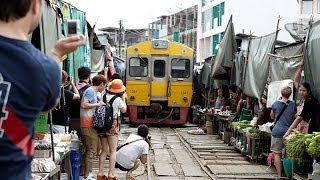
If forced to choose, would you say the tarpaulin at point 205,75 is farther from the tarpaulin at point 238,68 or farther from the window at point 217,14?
the window at point 217,14

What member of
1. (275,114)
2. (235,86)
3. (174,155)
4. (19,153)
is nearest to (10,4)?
(19,153)

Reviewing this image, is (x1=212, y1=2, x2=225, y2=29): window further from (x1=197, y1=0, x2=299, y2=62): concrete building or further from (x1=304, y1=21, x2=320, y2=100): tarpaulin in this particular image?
(x1=304, y1=21, x2=320, y2=100): tarpaulin

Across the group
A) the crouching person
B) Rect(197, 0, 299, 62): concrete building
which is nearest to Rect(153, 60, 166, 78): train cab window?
the crouching person

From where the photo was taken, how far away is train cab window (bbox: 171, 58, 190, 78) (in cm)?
1983

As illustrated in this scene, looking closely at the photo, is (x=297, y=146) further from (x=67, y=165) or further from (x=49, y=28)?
(x=49, y=28)

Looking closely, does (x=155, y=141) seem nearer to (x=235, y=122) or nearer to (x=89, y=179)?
(x=235, y=122)

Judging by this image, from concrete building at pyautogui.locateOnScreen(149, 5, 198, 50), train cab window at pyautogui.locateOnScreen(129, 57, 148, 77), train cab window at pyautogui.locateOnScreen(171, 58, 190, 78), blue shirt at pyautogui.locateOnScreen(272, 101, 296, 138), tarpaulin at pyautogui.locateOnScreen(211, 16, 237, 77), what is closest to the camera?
blue shirt at pyautogui.locateOnScreen(272, 101, 296, 138)

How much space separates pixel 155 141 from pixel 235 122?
280cm

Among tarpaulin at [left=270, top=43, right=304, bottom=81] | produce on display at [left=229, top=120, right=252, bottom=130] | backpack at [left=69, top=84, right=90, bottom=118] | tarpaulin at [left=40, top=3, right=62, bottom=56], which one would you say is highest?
tarpaulin at [left=40, top=3, right=62, bottom=56]

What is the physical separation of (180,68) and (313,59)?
12096 millimetres

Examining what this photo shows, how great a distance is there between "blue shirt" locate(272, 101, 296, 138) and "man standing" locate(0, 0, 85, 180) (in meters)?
7.43

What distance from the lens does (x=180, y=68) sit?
1989 centimetres

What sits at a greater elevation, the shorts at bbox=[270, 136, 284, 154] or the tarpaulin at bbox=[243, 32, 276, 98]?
the tarpaulin at bbox=[243, 32, 276, 98]

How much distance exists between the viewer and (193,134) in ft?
58.3
